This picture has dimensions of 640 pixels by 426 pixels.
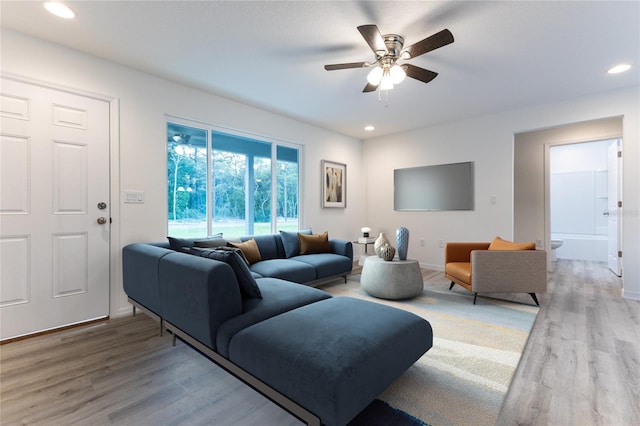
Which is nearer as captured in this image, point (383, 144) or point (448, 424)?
point (448, 424)

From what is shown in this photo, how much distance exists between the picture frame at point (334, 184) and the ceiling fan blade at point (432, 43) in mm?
3032

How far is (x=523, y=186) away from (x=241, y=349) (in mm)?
5793

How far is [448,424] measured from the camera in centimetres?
139

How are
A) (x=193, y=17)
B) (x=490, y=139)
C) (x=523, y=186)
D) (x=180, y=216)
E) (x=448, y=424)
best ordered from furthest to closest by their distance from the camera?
(x=523, y=186) < (x=490, y=139) < (x=180, y=216) < (x=193, y=17) < (x=448, y=424)

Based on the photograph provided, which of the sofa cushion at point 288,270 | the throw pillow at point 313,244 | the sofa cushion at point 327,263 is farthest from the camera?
the throw pillow at point 313,244

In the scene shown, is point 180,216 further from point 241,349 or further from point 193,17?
point 241,349

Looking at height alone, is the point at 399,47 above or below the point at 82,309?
above

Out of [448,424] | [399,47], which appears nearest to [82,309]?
[448,424]

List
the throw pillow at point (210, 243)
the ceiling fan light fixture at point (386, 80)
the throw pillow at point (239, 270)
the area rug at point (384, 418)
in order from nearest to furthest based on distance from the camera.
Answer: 1. the area rug at point (384, 418)
2. the throw pillow at point (239, 270)
3. the ceiling fan light fixture at point (386, 80)
4. the throw pillow at point (210, 243)

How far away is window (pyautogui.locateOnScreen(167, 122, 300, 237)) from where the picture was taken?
136 inches


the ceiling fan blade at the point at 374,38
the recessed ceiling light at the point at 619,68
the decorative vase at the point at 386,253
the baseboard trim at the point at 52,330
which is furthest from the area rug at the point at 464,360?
the baseboard trim at the point at 52,330

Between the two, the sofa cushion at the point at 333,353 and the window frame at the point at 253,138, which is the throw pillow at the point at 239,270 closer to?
the sofa cushion at the point at 333,353

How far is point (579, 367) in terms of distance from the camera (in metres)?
1.88

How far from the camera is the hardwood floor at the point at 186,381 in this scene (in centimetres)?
146
